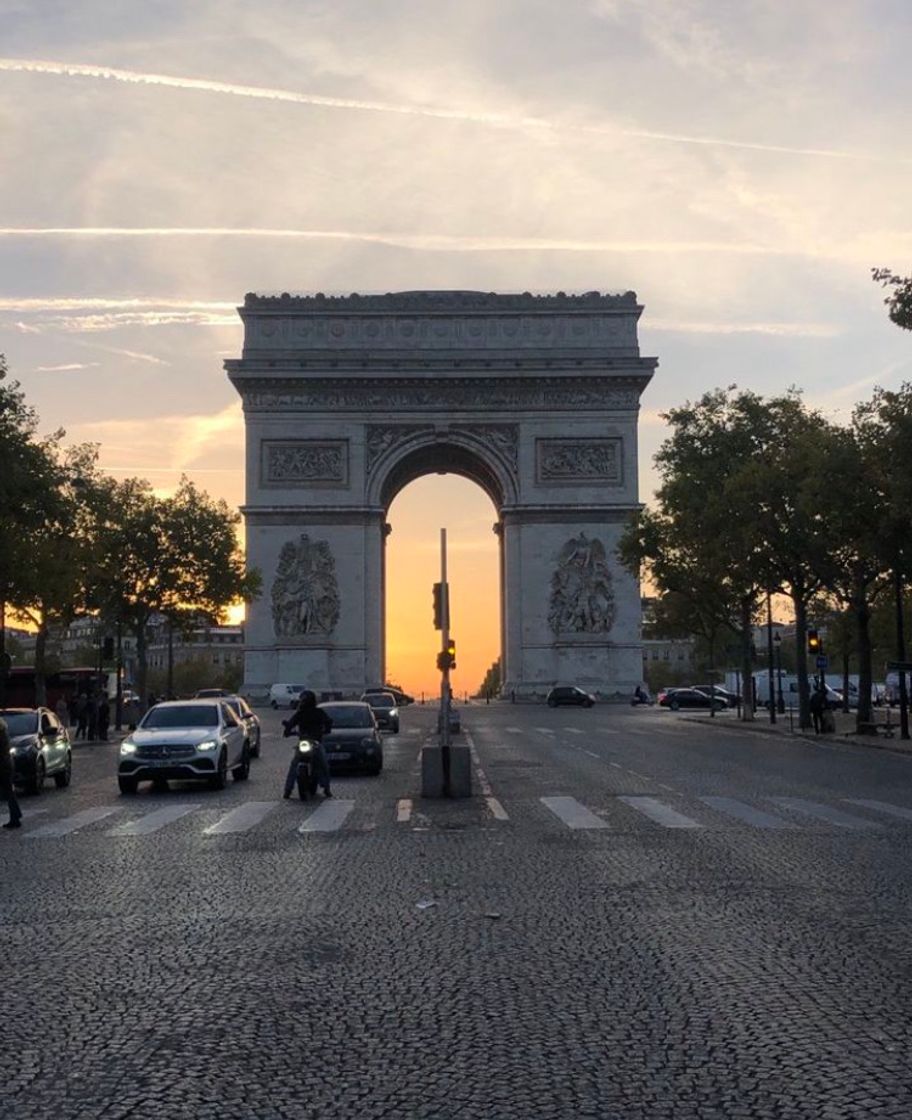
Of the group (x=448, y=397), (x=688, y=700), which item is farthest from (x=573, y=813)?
(x=688, y=700)

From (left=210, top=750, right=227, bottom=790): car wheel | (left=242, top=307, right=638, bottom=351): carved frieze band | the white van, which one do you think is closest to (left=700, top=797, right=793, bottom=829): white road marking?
(left=210, top=750, right=227, bottom=790): car wheel

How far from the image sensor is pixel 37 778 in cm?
2439

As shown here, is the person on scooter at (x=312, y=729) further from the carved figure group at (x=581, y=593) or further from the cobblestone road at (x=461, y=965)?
the carved figure group at (x=581, y=593)

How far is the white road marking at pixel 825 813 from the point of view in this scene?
17141 mm

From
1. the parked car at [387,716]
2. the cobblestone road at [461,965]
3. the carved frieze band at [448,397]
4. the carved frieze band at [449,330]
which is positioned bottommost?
the cobblestone road at [461,965]

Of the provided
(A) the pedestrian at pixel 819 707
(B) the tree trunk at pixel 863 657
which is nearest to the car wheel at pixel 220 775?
(B) the tree trunk at pixel 863 657

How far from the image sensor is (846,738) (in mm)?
41250

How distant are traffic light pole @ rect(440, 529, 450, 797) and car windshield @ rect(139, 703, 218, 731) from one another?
3.99 meters

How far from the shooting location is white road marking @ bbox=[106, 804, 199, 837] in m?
17.1

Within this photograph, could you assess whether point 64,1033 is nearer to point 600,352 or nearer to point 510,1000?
point 510,1000

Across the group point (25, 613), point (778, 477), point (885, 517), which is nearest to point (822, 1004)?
point (885, 517)

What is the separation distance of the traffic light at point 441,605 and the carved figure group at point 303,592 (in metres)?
53.4

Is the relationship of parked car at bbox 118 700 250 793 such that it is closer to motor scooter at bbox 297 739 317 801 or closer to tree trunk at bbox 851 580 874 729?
motor scooter at bbox 297 739 317 801

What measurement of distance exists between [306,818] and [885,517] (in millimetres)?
23518
